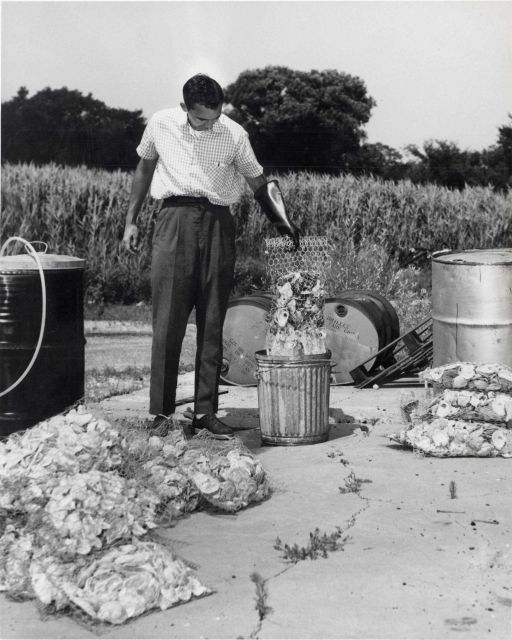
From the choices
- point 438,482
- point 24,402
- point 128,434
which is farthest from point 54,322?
point 438,482

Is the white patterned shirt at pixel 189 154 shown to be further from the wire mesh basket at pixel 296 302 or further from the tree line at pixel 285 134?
the tree line at pixel 285 134

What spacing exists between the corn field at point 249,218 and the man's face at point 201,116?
11.6 meters

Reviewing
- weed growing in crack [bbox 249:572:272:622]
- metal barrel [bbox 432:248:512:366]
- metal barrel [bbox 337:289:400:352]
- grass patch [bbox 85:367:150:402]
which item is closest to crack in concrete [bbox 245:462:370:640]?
weed growing in crack [bbox 249:572:272:622]

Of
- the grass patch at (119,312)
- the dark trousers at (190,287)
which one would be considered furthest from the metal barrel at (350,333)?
the grass patch at (119,312)

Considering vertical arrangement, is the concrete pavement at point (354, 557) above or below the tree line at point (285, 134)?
below

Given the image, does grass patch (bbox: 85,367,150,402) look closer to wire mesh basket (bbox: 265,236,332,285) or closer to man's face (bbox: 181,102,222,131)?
wire mesh basket (bbox: 265,236,332,285)

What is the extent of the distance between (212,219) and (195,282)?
42 cm

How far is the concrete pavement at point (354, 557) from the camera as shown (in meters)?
3.44

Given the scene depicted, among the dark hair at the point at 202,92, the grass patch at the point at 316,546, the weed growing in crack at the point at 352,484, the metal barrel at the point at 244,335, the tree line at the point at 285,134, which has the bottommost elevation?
the grass patch at the point at 316,546

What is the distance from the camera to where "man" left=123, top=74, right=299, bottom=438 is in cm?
609

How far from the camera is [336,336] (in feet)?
29.1

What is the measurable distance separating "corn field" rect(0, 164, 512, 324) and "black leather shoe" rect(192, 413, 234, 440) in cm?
1153

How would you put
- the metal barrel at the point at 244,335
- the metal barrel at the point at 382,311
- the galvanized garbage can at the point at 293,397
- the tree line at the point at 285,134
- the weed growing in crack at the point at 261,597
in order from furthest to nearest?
the tree line at the point at 285,134 → the metal barrel at the point at 382,311 → the metal barrel at the point at 244,335 → the galvanized garbage can at the point at 293,397 → the weed growing in crack at the point at 261,597

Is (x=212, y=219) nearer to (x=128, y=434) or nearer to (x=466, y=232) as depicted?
(x=128, y=434)
